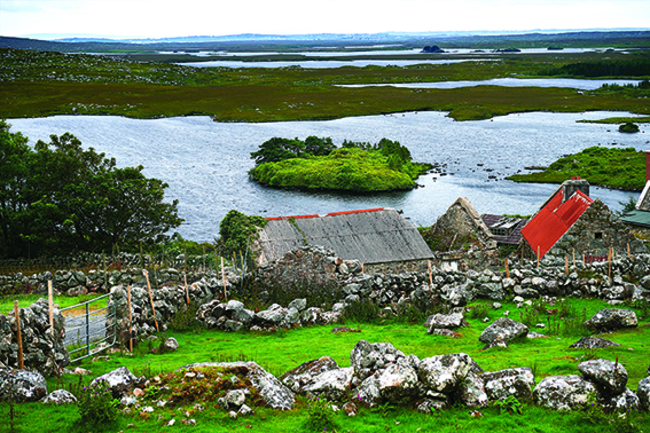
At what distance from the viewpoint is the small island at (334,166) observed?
8469 centimetres

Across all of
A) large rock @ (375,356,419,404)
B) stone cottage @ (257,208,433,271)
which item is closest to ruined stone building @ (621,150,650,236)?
stone cottage @ (257,208,433,271)

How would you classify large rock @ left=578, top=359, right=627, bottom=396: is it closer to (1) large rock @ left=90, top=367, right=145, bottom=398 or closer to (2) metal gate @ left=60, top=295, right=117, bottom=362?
(1) large rock @ left=90, top=367, right=145, bottom=398

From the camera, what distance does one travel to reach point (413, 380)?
1118 centimetres

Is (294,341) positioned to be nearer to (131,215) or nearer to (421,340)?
(421,340)

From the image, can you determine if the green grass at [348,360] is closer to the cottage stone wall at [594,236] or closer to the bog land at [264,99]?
the cottage stone wall at [594,236]

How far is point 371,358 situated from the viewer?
12.5 m

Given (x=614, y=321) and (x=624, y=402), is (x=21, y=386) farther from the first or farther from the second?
(x=614, y=321)

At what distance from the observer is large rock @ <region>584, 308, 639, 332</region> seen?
15845mm

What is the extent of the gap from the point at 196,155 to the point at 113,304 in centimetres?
9061

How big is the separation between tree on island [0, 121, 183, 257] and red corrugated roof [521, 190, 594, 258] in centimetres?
2280

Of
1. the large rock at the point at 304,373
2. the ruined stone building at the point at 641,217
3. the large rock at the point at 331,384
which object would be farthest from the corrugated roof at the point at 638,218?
the large rock at the point at 331,384

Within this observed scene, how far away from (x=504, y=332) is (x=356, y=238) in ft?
67.0

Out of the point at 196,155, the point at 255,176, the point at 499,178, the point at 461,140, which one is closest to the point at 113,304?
the point at 255,176

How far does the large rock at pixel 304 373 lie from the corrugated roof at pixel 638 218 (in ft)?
116
